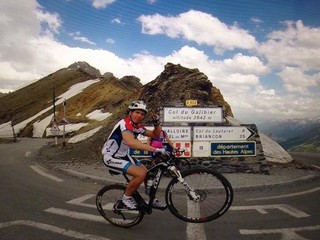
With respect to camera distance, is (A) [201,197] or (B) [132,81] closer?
(A) [201,197]

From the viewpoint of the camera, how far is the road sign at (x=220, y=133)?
43.4ft

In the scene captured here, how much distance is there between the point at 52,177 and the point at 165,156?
7.41 metres

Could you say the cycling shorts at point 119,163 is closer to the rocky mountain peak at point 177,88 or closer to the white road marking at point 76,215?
the white road marking at point 76,215

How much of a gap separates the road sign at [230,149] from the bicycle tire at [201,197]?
7163 millimetres

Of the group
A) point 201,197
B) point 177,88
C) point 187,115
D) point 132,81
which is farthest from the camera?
point 132,81

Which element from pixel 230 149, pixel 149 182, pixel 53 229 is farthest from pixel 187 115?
pixel 53 229

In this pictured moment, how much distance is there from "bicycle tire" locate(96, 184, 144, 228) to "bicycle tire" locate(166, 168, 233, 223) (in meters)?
0.71

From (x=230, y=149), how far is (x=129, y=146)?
8.37 m

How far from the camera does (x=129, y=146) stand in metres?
5.58

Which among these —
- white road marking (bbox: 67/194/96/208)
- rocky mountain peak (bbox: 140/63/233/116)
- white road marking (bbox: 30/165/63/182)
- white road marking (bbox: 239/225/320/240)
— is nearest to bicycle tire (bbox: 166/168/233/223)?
white road marking (bbox: 239/225/320/240)

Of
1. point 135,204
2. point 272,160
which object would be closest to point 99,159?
point 272,160

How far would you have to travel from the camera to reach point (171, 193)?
5.85 m

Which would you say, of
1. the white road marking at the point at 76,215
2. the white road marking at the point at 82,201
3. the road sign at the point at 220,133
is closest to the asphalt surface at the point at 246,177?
the road sign at the point at 220,133

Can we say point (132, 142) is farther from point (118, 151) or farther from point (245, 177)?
point (245, 177)
